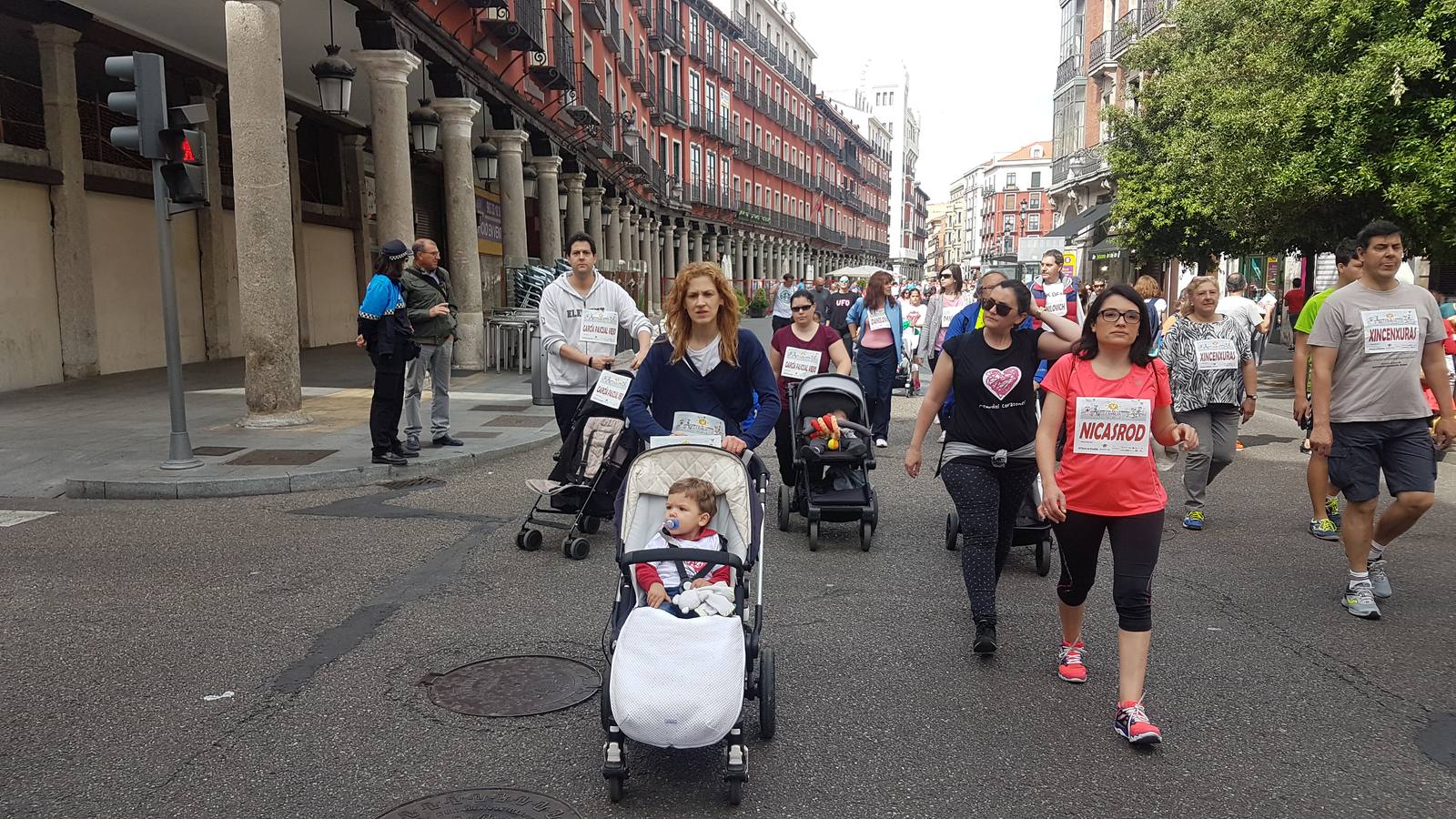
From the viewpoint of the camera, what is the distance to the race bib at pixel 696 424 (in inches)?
184

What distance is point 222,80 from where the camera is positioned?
1866cm

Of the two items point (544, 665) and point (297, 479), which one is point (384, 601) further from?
point (297, 479)

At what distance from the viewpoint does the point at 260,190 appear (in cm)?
1054

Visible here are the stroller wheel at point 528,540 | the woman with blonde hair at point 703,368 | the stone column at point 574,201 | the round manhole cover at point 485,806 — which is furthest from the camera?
the stone column at point 574,201

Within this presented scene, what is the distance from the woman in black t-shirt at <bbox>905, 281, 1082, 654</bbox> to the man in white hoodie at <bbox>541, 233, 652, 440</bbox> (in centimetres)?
283

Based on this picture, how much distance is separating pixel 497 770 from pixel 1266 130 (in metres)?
15.3

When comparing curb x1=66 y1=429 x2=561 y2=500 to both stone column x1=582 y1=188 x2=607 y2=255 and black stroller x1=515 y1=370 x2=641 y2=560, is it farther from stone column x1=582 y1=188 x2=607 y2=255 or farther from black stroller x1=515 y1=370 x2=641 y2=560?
stone column x1=582 y1=188 x2=607 y2=255

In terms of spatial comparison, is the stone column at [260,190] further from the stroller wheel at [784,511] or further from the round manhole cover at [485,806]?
the round manhole cover at [485,806]

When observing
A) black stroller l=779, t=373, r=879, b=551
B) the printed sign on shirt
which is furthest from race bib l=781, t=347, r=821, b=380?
black stroller l=779, t=373, r=879, b=551

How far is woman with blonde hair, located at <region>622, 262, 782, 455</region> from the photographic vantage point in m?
4.79

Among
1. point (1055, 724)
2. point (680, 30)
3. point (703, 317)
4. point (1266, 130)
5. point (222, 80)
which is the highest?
point (680, 30)

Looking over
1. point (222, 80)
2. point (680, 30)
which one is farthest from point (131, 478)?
point (680, 30)

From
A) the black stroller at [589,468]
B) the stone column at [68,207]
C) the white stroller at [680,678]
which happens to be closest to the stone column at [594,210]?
the stone column at [68,207]

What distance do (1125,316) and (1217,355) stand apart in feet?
12.6
